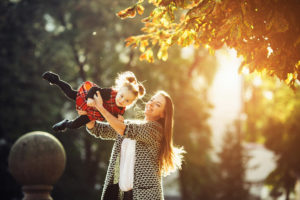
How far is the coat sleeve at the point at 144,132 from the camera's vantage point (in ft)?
14.9

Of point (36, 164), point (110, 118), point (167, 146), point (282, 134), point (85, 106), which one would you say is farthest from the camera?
point (282, 134)

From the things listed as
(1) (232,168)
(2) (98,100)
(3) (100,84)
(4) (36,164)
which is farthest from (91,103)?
(1) (232,168)

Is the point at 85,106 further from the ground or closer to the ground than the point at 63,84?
closer to the ground

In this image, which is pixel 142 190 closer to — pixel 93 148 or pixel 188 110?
Answer: pixel 188 110

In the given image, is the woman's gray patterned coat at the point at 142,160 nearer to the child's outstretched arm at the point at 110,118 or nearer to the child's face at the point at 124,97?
the child's outstretched arm at the point at 110,118

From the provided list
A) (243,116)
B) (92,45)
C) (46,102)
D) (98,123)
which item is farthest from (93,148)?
(98,123)

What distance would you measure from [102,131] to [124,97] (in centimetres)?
58

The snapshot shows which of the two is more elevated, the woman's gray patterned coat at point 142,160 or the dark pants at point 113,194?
the woman's gray patterned coat at point 142,160

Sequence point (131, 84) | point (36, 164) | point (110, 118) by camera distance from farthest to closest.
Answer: point (36, 164), point (131, 84), point (110, 118)

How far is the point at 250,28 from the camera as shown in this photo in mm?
4719

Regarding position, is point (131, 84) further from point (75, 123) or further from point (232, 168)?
point (232, 168)

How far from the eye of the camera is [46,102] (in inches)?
769

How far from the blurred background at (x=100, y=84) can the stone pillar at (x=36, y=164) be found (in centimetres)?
606

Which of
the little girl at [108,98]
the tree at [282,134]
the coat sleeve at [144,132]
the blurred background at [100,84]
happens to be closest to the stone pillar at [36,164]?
the little girl at [108,98]
